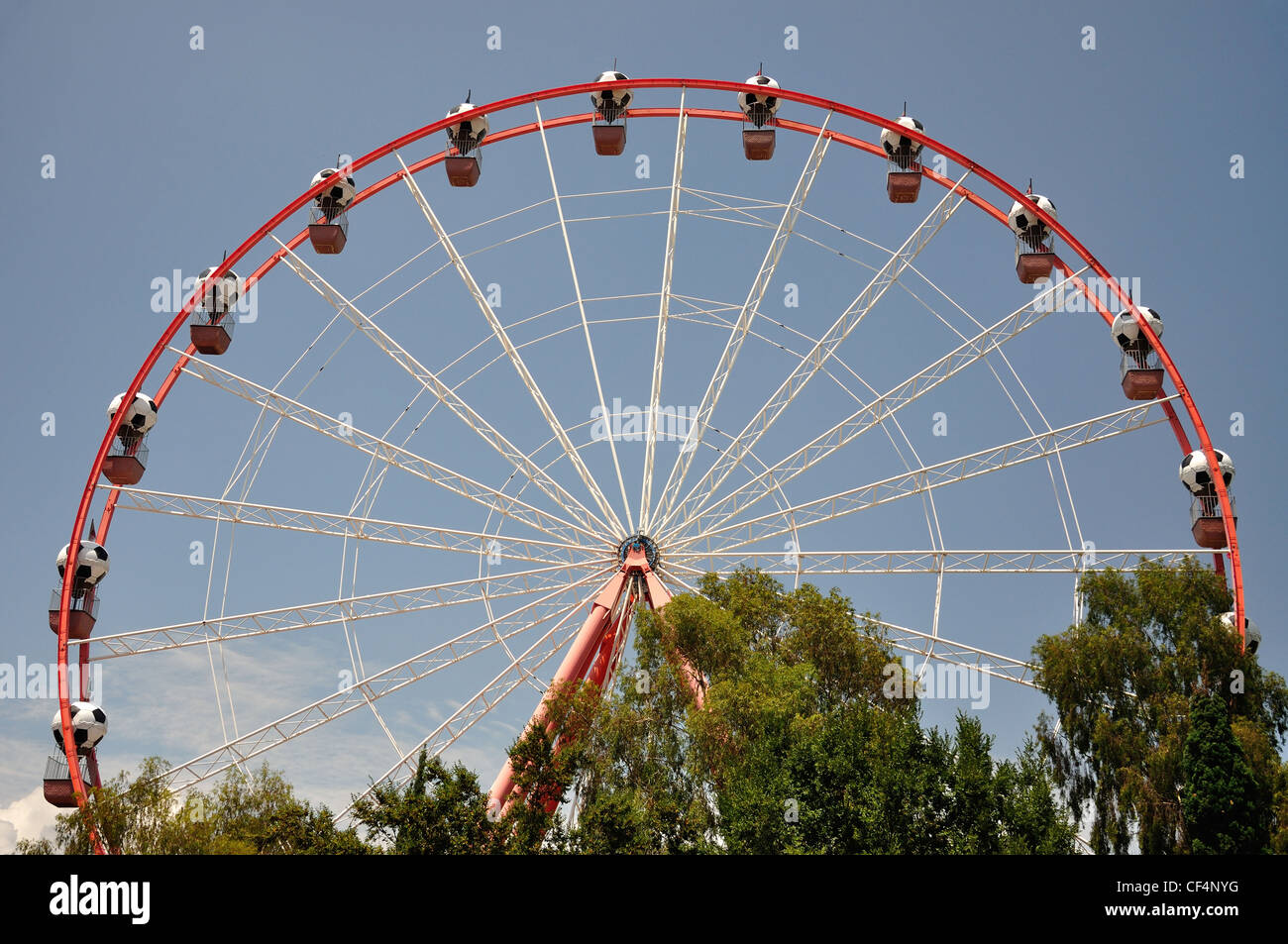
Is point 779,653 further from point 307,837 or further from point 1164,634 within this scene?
point 307,837

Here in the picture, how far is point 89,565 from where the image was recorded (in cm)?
3219

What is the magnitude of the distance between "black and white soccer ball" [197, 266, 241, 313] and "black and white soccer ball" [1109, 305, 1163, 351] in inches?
1007

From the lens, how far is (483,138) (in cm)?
3606

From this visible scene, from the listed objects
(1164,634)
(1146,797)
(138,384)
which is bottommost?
(1146,797)

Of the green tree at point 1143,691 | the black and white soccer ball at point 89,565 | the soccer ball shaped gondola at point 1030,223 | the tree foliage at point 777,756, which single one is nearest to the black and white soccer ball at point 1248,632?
the green tree at point 1143,691

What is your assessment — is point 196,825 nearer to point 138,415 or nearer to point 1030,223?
point 138,415

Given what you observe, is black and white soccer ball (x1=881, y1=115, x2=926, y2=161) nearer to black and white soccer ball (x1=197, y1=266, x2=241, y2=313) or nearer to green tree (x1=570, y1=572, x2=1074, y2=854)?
green tree (x1=570, y1=572, x2=1074, y2=854)

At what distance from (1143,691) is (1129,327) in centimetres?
1016

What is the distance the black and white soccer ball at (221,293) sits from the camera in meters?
33.8

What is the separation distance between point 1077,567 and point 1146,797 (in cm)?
622

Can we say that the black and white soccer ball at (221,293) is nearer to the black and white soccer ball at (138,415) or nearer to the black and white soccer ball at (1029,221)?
the black and white soccer ball at (138,415)

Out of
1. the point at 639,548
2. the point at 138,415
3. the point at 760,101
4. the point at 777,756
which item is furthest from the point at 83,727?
the point at 760,101

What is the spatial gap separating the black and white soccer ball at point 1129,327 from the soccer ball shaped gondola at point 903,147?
304 inches
